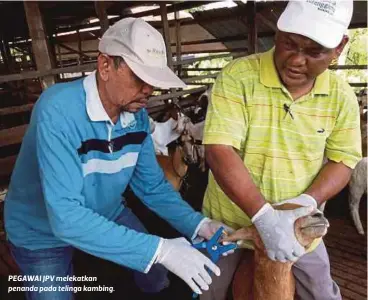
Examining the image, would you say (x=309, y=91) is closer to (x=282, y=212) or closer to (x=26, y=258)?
(x=282, y=212)

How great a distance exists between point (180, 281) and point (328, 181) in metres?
2.01

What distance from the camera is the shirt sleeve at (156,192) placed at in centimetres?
196

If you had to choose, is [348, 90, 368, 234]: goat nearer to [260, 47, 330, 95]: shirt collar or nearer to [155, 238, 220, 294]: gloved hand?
[260, 47, 330, 95]: shirt collar

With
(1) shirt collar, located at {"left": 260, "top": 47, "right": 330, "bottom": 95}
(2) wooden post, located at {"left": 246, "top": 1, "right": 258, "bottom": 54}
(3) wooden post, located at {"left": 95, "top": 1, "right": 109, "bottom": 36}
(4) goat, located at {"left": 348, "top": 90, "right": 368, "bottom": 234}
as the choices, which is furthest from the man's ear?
(2) wooden post, located at {"left": 246, "top": 1, "right": 258, "bottom": 54}

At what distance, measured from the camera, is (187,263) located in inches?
59.8

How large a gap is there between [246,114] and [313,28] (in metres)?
0.44

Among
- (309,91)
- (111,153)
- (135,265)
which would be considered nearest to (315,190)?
(309,91)

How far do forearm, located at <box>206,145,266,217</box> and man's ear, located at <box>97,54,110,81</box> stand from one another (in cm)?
58

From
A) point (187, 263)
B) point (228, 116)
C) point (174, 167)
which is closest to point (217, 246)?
point (187, 263)

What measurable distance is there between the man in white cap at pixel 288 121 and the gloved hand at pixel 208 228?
25 centimetres

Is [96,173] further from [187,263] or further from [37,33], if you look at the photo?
[37,33]

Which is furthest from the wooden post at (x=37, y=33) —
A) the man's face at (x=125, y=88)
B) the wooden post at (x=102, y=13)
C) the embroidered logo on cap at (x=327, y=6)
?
the embroidered logo on cap at (x=327, y=6)

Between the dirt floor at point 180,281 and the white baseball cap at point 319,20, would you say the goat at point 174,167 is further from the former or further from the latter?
the white baseball cap at point 319,20

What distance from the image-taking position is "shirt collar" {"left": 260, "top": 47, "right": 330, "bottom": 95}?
5.01ft
